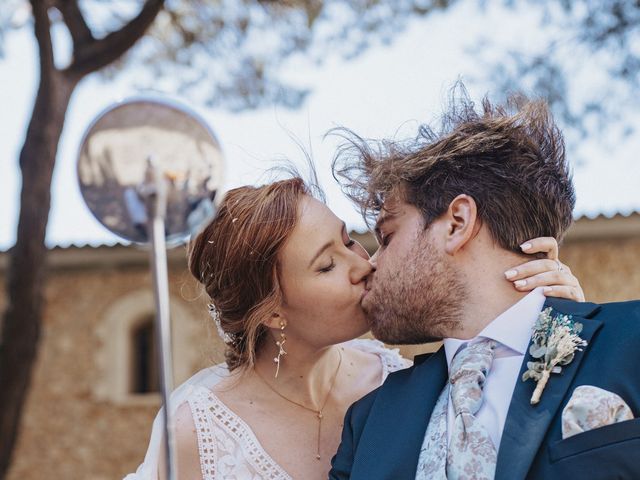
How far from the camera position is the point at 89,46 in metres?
8.54

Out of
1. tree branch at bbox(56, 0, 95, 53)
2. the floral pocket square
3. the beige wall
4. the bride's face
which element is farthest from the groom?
the beige wall

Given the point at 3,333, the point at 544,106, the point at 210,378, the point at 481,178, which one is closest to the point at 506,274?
the point at 481,178

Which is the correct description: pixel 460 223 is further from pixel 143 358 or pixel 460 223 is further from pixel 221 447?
pixel 143 358

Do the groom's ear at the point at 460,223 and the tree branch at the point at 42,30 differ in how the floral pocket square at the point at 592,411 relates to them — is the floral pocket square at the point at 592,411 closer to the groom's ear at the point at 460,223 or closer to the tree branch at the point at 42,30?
the groom's ear at the point at 460,223

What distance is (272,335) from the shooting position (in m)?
3.42

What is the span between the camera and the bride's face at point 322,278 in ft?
10.2

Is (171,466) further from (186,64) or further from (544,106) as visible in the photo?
(186,64)

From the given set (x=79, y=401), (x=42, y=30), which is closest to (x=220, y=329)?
(x=42, y=30)

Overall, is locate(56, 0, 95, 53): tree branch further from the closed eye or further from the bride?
the closed eye

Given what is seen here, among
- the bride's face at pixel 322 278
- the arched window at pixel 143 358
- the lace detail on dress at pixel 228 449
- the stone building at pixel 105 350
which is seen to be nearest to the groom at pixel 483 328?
the bride's face at pixel 322 278

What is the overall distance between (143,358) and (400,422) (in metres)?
11.7

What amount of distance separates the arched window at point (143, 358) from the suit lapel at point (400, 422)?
1115 cm

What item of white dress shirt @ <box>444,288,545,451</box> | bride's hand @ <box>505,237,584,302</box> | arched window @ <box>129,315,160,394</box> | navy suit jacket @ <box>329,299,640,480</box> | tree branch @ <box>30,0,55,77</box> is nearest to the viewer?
navy suit jacket @ <box>329,299,640,480</box>

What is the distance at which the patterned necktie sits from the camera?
2.28 m
